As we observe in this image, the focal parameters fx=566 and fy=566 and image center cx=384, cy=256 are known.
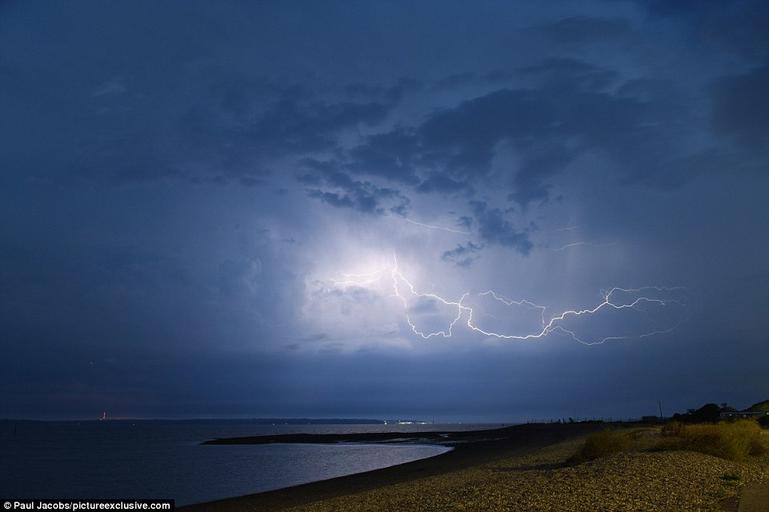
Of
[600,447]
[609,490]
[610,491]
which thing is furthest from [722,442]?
[610,491]

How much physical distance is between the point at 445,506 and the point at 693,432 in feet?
44.4

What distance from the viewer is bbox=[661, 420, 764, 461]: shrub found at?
20031mm

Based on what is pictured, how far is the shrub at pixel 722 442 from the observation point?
65.7 ft

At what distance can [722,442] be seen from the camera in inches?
800

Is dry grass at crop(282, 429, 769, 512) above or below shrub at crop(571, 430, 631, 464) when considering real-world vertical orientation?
below

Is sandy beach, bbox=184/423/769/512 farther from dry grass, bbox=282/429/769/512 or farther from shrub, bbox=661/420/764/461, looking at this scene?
shrub, bbox=661/420/764/461

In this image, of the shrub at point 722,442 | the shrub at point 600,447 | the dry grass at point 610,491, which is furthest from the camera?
the shrub at point 600,447

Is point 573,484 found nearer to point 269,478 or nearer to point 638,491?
point 638,491

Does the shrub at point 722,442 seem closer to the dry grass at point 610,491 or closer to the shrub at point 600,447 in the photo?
the dry grass at point 610,491

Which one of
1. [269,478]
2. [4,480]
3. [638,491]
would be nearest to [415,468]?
[269,478]

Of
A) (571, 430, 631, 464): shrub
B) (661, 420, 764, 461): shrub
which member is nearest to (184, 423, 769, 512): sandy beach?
(661, 420, 764, 461): shrub

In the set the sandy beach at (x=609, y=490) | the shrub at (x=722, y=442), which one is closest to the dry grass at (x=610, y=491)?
the sandy beach at (x=609, y=490)

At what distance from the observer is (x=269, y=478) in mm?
34969

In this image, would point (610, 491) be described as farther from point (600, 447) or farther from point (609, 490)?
point (600, 447)
